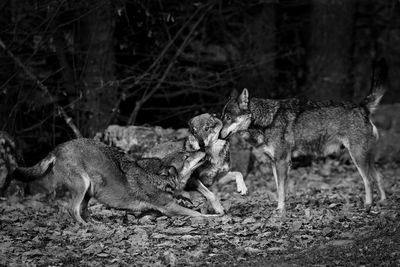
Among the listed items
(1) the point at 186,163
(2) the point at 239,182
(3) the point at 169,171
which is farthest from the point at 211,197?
(2) the point at 239,182

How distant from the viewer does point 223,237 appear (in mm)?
7227

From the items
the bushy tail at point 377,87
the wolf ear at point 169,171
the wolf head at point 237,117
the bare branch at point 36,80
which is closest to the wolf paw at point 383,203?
the bushy tail at point 377,87

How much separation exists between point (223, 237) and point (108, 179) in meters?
Answer: 2.00

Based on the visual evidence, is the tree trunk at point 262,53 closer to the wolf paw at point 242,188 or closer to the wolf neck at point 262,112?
the wolf neck at point 262,112

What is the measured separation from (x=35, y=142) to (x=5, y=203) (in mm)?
4029

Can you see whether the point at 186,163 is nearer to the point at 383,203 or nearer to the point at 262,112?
the point at 262,112

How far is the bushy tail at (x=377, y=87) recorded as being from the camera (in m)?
9.14

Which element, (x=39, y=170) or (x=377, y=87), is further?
(x=377, y=87)

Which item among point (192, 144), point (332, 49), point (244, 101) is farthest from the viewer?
point (332, 49)

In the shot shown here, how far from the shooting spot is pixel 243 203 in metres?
9.52

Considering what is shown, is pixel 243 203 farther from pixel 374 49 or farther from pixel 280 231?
pixel 374 49

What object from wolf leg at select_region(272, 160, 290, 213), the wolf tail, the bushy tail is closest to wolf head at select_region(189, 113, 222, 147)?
wolf leg at select_region(272, 160, 290, 213)

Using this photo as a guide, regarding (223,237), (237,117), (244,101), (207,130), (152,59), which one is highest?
(152,59)

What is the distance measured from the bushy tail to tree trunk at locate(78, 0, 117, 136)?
607cm
